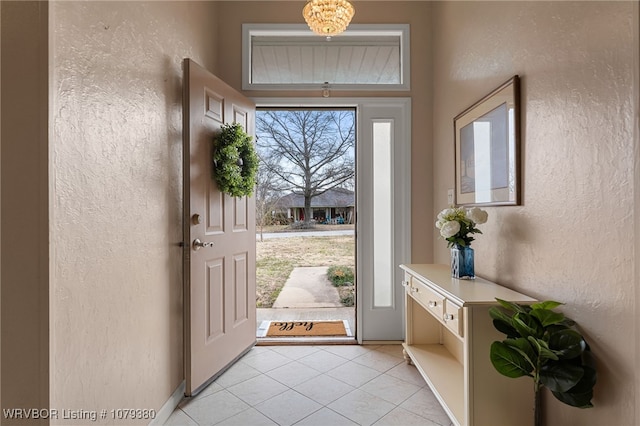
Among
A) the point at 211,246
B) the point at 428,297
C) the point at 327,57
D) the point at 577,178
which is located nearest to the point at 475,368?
the point at 428,297

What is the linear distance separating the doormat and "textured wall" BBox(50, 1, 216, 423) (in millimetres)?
1182

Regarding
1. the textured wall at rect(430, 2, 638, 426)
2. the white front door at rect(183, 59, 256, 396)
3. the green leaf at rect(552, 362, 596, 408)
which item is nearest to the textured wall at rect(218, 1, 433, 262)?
the white front door at rect(183, 59, 256, 396)

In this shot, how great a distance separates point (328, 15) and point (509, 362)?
2.18 meters

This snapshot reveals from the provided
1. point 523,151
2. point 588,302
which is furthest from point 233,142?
point 588,302

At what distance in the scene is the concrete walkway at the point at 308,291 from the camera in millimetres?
3967

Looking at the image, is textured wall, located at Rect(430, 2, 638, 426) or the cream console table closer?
textured wall, located at Rect(430, 2, 638, 426)

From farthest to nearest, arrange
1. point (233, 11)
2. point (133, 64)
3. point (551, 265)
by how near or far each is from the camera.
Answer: point (233, 11) → point (133, 64) → point (551, 265)

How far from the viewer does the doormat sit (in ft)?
9.99

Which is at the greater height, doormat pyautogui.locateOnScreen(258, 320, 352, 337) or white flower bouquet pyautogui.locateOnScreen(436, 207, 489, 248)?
white flower bouquet pyautogui.locateOnScreen(436, 207, 489, 248)

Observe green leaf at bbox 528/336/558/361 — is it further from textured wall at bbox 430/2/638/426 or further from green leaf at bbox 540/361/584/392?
textured wall at bbox 430/2/638/426

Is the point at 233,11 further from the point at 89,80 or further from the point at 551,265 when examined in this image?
the point at 551,265

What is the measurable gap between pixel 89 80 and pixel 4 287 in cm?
83

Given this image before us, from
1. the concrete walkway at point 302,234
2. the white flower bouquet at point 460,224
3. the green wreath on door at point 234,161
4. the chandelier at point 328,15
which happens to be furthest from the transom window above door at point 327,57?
the concrete walkway at point 302,234

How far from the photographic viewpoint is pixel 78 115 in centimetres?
122
